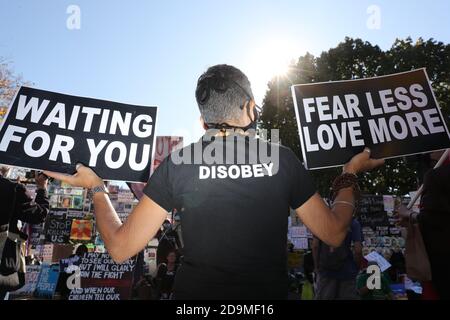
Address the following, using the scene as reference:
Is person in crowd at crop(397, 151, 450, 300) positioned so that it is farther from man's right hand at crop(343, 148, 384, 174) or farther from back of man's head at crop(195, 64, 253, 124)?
back of man's head at crop(195, 64, 253, 124)

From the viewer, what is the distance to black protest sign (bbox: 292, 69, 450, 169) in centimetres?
323

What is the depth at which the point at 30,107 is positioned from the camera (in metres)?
3.29

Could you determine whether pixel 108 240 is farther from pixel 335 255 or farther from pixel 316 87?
pixel 335 255

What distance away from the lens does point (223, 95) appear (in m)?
1.95

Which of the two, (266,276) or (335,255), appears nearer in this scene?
(266,276)

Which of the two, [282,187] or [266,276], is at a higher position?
[282,187]

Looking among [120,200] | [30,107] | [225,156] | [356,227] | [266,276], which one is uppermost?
[120,200]

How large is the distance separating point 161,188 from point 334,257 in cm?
488

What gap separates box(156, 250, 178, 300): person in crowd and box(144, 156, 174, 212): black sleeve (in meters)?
6.61

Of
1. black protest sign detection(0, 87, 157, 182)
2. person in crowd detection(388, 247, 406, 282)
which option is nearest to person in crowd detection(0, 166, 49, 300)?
black protest sign detection(0, 87, 157, 182)

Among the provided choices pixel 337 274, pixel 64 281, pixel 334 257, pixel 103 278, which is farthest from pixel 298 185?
pixel 64 281

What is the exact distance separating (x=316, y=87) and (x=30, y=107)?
2539 mm
